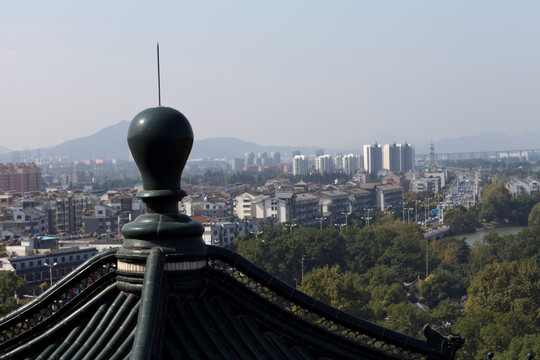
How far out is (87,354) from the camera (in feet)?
6.45

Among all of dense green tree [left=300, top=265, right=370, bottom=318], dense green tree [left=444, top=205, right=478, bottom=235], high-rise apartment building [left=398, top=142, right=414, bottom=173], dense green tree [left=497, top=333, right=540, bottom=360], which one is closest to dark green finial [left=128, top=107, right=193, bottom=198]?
dense green tree [left=497, top=333, right=540, bottom=360]

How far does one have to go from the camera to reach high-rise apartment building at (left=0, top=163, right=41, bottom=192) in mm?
64894

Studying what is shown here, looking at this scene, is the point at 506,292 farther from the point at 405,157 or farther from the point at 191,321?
the point at 405,157

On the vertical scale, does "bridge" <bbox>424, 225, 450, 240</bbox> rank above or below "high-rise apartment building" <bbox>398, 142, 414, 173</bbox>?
below

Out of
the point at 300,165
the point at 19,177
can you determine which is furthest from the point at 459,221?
the point at 300,165

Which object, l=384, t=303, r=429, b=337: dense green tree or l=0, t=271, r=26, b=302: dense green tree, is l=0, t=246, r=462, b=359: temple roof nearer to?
l=384, t=303, r=429, b=337: dense green tree

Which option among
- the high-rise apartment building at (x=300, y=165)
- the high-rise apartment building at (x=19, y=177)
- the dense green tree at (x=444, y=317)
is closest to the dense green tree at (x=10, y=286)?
the dense green tree at (x=444, y=317)

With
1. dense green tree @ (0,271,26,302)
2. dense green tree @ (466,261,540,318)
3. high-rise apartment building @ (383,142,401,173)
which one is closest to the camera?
dense green tree @ (466,261,540,318)

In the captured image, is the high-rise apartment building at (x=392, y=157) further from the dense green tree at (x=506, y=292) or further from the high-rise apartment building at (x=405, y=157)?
the dense green tree at (x=506, y=292)

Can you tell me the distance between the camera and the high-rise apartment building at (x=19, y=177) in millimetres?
64894

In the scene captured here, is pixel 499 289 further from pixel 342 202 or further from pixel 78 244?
pixel 342 202

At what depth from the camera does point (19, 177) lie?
216 ft

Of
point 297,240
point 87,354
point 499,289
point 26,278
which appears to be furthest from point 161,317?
point 297,240

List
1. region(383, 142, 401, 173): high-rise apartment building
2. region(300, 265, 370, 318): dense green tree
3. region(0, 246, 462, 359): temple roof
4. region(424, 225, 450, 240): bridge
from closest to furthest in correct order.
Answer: region(0, 246, 462, 359): temple roof
region(300, 265, 370, 318): dense green tree
region(424, 225, 450, 240): bridge
region(383, 142, 401, 173): high-rise apartment building
